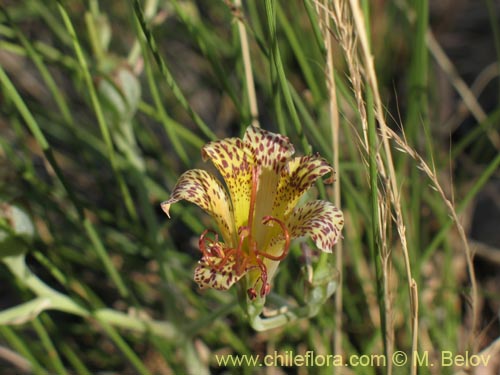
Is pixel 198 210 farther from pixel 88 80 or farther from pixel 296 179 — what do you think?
pixel 296 179

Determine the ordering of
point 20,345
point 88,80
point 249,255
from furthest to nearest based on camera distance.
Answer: point 20,345 → point 88,80 → point 249,255

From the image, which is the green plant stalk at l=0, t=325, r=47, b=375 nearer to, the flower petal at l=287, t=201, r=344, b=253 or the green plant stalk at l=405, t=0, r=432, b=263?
the flower petal at l=287, t=201, r=344, b=253

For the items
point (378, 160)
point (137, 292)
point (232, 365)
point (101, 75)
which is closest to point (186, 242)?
point (137, 292)

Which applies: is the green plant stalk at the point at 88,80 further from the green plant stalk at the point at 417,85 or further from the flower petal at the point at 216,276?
the green plant stalk at the point at 417,85

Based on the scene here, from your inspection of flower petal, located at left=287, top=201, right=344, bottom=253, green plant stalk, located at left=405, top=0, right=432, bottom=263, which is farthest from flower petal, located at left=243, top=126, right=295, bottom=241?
green plant stalk, located at left=405, top=0, right=432, bottom=263

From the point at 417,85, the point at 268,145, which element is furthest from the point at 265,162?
the point at 417,85

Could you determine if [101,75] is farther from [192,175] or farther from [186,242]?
[186,242]
